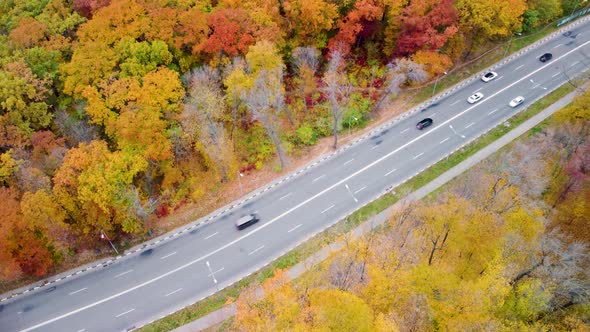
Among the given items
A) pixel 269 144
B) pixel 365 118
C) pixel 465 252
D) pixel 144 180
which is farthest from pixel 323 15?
pixel 465 252

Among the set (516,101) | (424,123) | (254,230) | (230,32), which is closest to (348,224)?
(254,230)

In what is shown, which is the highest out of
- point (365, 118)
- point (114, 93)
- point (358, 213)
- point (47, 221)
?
point (114, 93)

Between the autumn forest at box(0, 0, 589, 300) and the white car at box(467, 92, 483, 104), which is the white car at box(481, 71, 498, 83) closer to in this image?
the white car at box(467, 92, 483, 104)

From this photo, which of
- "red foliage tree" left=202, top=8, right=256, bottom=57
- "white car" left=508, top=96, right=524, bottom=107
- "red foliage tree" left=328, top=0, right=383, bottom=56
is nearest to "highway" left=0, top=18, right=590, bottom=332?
"white car" left=508, top=96, right=524, bottom=107

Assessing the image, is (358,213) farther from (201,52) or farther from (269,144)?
(201,52)

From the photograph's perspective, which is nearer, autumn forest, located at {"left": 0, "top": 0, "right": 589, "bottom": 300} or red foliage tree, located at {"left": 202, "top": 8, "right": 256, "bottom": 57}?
autumn forest, located at {"left": 0, "top": 0, "right": 589, "bottom": 300}

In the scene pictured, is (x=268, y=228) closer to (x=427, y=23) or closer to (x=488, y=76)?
(x=427, y=23)
